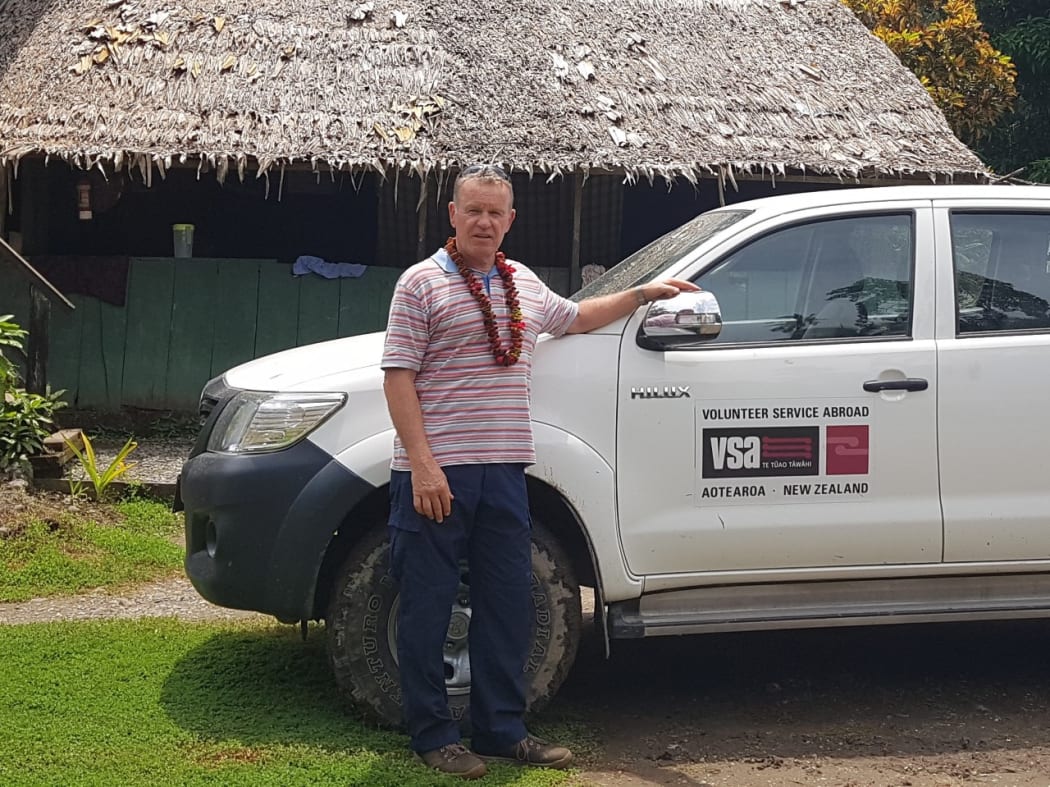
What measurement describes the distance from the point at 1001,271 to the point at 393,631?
2.69 meters

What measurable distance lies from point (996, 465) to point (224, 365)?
→ 795 cm

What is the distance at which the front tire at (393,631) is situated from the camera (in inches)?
186

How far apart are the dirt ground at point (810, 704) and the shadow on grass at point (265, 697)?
741 millimetres

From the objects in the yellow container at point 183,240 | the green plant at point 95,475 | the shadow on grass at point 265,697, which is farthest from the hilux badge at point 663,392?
the yellow container at point 183,240

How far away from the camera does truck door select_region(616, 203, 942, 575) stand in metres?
4.79

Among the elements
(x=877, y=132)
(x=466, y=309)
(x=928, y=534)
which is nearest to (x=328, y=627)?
(x=466, y=309)

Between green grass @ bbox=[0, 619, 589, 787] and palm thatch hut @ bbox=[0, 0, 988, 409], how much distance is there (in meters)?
5.41

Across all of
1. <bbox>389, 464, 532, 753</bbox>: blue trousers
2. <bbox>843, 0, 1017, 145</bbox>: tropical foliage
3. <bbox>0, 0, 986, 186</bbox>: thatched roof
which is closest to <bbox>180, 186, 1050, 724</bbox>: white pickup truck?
<bbox>389, 464, 532, 753</bbox>: blue trousers

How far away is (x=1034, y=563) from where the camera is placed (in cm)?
502

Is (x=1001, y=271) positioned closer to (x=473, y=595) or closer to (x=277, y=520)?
(x=473, y=595)

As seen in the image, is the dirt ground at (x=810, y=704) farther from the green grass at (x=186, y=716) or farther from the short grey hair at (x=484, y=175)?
the short grey hair at (x=484, y=175)

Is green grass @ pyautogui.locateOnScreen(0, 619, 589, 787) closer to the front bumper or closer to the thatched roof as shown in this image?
the front bumper

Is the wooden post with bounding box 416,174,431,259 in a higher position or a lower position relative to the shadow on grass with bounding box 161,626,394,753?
higher

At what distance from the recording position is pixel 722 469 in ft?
15.8
